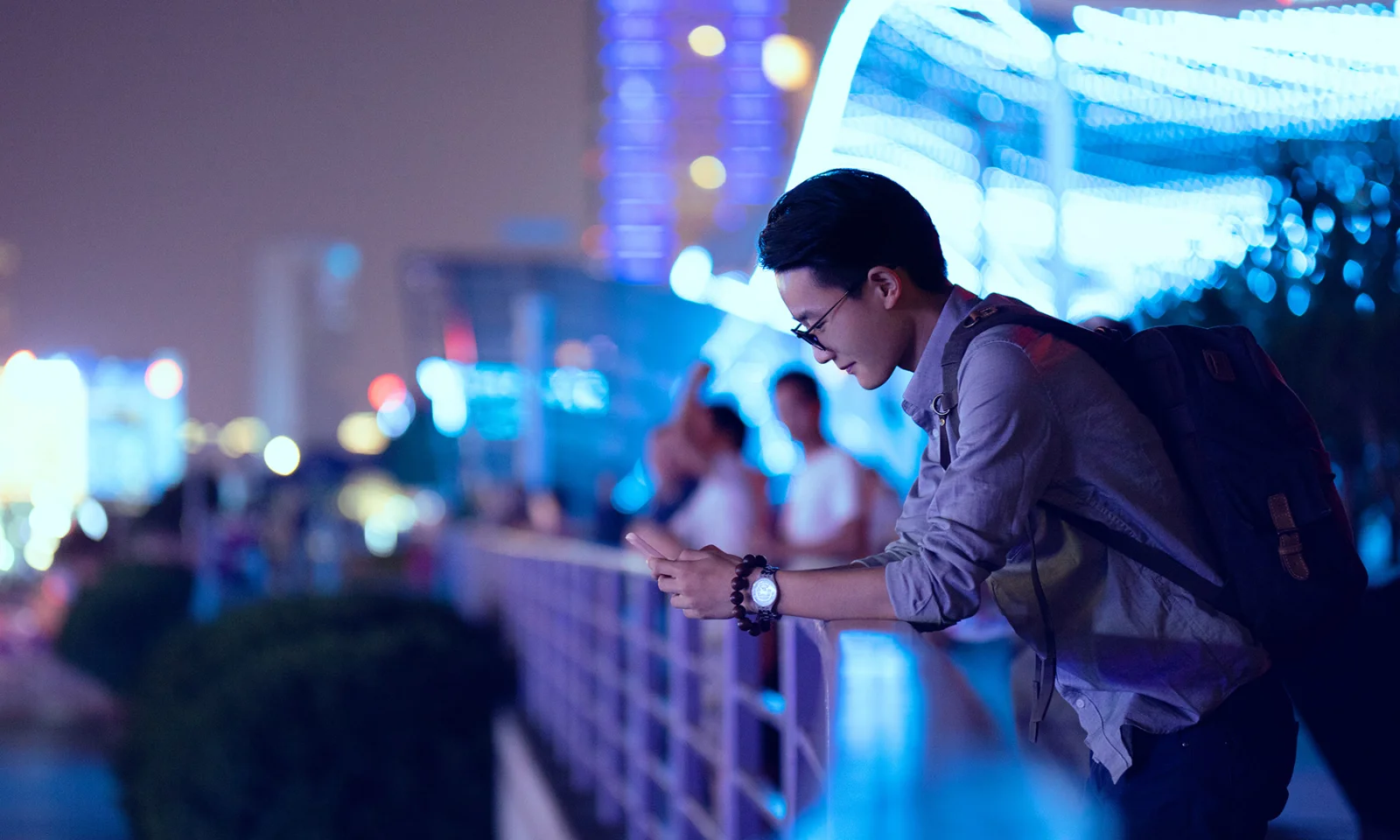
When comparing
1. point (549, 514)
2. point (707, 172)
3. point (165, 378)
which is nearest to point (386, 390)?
point (165, 378)

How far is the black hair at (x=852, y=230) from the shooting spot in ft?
6.29

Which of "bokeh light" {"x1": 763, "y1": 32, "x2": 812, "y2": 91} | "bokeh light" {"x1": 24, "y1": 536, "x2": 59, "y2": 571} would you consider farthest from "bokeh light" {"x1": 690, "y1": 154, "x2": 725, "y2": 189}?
"bokeh light" {"x1": 763, "y1": 32, "x2": 812, "y2": 91}

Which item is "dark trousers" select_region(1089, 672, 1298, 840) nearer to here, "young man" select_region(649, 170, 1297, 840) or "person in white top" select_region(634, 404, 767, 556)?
"young man" select_region(649, 170, 1297, 840)

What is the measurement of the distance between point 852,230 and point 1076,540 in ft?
1.66

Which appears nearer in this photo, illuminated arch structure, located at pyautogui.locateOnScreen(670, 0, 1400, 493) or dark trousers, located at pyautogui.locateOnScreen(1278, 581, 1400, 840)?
dark trousers, located at pyautogui.locateOnScreen(1278, 581, 1400, 840)

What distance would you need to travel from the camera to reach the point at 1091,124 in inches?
350

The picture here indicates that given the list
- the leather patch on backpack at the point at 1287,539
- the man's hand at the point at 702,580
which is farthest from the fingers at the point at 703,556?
the leather patch on backpack at the point at 1287,539

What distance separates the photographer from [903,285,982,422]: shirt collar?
1.90 m

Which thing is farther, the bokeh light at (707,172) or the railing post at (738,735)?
the bokeh light at (707,172)

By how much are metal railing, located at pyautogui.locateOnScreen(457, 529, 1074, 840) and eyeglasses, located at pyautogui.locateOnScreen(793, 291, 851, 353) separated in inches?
16.1

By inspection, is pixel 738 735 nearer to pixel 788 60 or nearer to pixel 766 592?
pixel 766 592

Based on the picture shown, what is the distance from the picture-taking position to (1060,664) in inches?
73.7

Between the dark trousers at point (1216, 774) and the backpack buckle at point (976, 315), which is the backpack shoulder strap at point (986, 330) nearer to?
the backpack buckle at point (976, 315)

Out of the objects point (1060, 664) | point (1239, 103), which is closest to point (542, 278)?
point (1239, 103)
